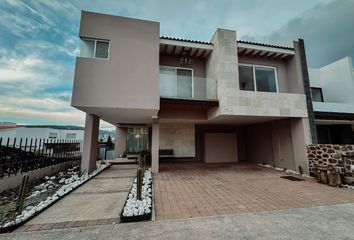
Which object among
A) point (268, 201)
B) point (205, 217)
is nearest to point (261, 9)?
point (268, 201)

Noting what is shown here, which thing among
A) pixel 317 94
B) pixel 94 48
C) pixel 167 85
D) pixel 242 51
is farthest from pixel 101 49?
pixel 317 94

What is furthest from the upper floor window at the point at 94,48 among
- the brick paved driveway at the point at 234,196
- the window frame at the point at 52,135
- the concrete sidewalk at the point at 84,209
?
the window frame at the point at 52,135

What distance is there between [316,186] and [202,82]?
Result: 608cm

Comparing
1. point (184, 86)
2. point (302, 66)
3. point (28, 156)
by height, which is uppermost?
point (302, 66)

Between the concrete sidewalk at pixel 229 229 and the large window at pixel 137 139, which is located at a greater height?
the large window at pixel 137 139

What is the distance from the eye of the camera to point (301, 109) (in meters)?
7.53

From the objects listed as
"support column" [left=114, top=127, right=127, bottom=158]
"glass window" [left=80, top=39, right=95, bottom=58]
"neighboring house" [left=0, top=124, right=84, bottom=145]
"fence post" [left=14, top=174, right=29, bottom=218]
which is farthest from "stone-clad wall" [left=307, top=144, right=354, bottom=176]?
"neighboring house" [left=0, top=124, right=84, bottom=145]

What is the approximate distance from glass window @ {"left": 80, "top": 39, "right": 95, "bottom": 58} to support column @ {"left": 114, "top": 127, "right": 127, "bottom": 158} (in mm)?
7373

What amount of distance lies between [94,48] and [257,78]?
822 centimetres

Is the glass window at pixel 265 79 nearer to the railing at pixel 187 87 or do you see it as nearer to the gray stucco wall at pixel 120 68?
the railing at pixel 187 87

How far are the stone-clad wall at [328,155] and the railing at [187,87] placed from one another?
5.01 metres

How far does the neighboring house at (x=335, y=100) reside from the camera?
28.2 ft

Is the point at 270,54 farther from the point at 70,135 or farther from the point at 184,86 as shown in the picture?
the point at 70,135

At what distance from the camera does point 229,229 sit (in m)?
2.66
